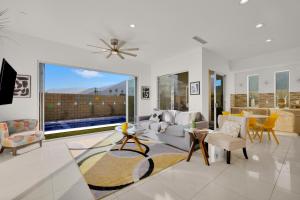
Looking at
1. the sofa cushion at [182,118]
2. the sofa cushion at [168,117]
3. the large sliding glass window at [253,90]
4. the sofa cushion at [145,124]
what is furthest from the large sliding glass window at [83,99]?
the large sliding glass window at [253,90]

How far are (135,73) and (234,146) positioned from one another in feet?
14.6

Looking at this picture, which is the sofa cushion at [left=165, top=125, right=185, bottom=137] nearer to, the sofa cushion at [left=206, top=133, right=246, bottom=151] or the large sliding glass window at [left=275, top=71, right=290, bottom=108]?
the sofa cushion at [left=206, top=133, right=246, bottom=151]

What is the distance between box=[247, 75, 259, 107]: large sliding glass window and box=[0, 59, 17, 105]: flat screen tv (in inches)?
298

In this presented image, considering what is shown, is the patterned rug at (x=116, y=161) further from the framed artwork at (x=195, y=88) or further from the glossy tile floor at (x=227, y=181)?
the framed artwork at (x=195, y=88)

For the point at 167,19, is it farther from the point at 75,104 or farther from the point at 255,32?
the point at 75,104

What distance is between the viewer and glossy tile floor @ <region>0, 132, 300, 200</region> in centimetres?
177

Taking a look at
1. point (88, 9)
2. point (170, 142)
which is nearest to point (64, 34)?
point (88, 9)

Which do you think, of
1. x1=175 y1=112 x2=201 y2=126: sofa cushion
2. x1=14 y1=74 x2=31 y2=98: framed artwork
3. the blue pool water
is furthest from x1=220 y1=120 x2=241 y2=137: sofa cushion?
the blue pool water

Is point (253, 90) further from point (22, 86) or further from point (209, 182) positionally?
point (22, 86)

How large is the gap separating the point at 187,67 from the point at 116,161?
12.5 feet

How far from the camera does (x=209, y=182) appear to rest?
2037mm

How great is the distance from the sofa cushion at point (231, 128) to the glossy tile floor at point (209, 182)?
499mm

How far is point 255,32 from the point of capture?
3566 millimetres

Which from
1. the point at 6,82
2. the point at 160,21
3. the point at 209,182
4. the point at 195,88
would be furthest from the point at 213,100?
the point at 6,82
